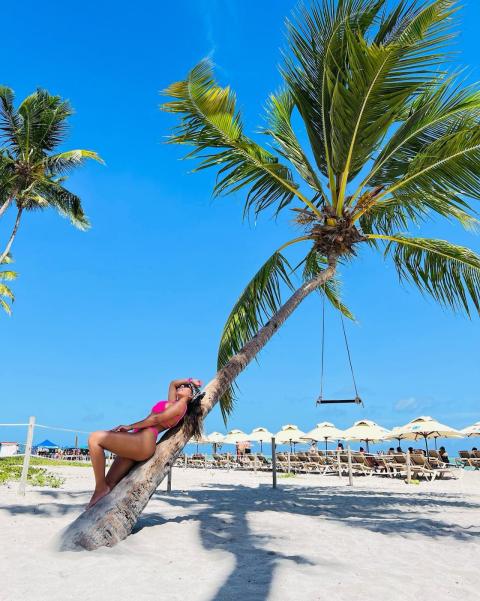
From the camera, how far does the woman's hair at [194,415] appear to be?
14.7 ft

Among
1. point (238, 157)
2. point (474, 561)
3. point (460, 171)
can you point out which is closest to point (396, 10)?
point (460, 171)

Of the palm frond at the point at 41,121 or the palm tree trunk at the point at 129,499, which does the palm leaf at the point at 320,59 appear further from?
the palm frond at the point at 41,121

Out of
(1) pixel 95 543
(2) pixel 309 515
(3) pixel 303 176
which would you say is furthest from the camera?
(3) pixel 303 176

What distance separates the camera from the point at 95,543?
3545 mm

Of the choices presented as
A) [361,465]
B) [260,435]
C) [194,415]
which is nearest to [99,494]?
[194,415]

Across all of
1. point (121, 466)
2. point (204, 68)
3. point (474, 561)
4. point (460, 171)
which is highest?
point (204, 68)

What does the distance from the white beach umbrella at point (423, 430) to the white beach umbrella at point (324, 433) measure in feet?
7.68

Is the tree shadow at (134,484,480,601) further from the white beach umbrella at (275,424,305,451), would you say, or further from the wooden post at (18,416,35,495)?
the white beach umbrella at (275,424,305,451)

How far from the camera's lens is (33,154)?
658 inches

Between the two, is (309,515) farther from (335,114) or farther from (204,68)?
(204,68)

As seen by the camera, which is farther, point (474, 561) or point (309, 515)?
point (309, 515)

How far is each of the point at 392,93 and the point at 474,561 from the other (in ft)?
18.1

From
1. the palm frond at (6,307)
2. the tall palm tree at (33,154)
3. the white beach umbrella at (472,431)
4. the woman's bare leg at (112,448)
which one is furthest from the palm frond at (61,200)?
the white beach umbrella at (472,431)

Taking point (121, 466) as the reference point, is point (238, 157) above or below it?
above
